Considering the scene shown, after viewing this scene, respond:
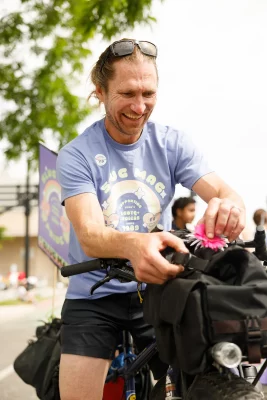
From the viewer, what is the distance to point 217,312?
1894mm

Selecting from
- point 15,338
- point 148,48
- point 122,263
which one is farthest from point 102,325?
point 15,338

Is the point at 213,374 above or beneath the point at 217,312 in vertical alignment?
beneath

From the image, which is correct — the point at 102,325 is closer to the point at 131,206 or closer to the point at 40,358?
the point at 131,206

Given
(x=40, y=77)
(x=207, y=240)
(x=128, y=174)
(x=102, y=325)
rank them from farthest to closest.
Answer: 1. (x=40, y=77)
2. (x=102, y=325)
3. (x=128, y=174)
4. (x=207, y=240)

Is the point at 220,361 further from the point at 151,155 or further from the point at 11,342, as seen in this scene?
the point at 11,342

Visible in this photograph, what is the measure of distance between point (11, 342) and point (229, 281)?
960cm

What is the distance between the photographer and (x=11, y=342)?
A: 11.1 meters

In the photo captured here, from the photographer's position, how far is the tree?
47.6ft

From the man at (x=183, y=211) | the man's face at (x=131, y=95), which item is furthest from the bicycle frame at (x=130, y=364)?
the man at (x=183, y=211)

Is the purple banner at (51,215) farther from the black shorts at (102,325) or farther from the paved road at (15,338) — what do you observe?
the black shorts at (102,325)

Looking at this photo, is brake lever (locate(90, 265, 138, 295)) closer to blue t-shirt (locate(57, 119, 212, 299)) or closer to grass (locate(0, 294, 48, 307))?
blue t-shirt (locate(57, 119, 212, 299))

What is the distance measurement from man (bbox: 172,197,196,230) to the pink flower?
7292 mm

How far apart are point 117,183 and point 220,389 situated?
131 cm

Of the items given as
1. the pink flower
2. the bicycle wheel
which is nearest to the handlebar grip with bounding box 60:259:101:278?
the pink flower
